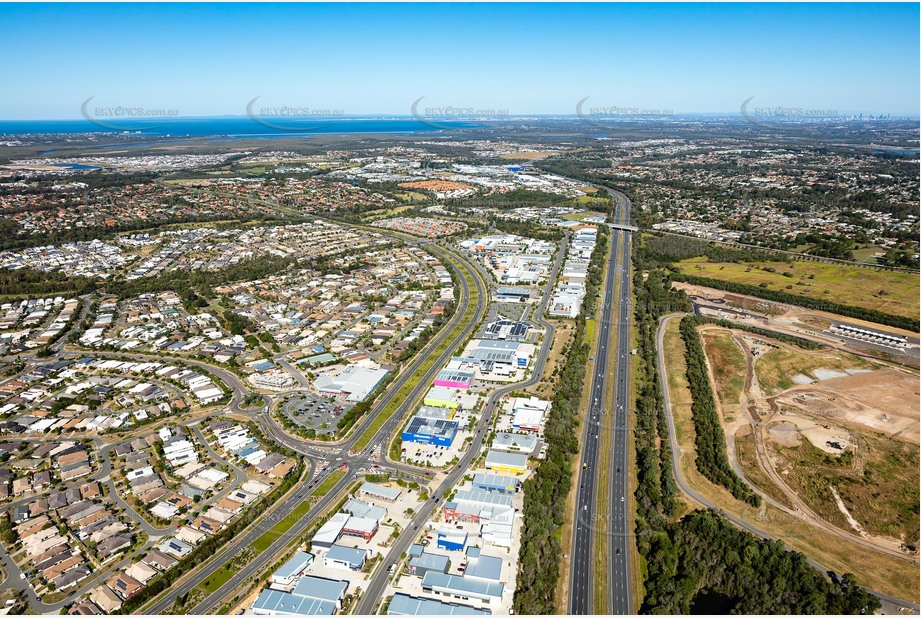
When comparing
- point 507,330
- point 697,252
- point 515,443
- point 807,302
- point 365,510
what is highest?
point 697,252

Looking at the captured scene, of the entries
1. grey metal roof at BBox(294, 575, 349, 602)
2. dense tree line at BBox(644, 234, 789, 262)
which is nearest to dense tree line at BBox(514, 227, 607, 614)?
grey metal roof at BBox(294, 575, 349, 602)

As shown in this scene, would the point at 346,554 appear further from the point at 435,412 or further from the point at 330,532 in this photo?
the point at 435,412

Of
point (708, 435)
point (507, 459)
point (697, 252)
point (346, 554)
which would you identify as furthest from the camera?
point (697, 252)

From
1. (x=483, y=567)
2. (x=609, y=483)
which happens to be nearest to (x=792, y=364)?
(x=609, y=483)

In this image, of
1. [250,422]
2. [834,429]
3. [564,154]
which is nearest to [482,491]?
[250,422]

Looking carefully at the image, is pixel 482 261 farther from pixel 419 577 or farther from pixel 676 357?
pixel 419 577

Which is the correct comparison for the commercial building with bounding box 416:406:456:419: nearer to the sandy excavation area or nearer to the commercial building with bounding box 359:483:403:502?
the commercial building with bounding box 359:483:403:502

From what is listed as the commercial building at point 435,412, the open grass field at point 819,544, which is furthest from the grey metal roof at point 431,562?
the open grass field at point 819,544

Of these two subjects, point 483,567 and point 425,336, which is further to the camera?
point 425,336
